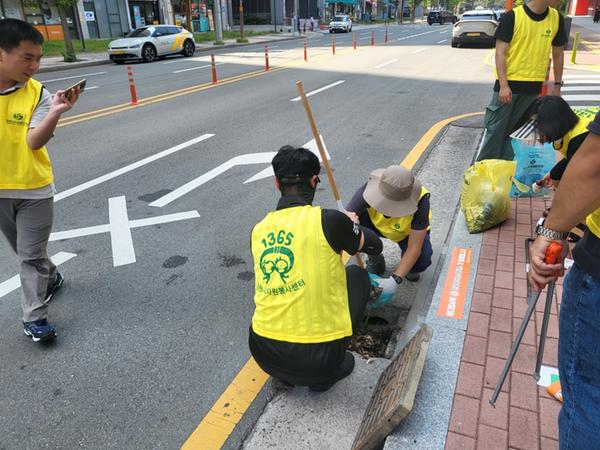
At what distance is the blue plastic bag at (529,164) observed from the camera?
471 cm

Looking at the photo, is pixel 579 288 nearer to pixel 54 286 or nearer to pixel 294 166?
pixel 294 166

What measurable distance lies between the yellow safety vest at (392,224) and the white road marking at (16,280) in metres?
2.70

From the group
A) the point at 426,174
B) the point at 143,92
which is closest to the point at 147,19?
the point at 143,92

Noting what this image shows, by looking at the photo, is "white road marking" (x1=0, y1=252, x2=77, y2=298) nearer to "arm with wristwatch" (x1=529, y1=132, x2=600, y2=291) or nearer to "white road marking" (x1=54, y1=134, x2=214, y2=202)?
"white road marking" (x1=54, y1=134, x2=214, y2=202)

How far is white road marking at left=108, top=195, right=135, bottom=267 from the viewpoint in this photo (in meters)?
4.26

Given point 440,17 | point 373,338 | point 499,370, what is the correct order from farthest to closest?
point 440,17 → point 373,338 → point 499,370

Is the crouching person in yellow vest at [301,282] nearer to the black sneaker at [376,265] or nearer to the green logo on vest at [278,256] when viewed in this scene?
the green logo on vest at [278,256]

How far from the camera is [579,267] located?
147cm

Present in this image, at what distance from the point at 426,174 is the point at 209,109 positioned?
5767mm

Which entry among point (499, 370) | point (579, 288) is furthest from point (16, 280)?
point (579, 288)

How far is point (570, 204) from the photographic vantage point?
1.44 meters

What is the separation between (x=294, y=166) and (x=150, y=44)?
66.9ft

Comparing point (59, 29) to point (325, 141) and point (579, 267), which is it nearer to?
point (325, 141)

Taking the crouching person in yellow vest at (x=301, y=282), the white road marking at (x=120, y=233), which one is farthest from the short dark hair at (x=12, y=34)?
the white road marking at (x=120, y=233)
